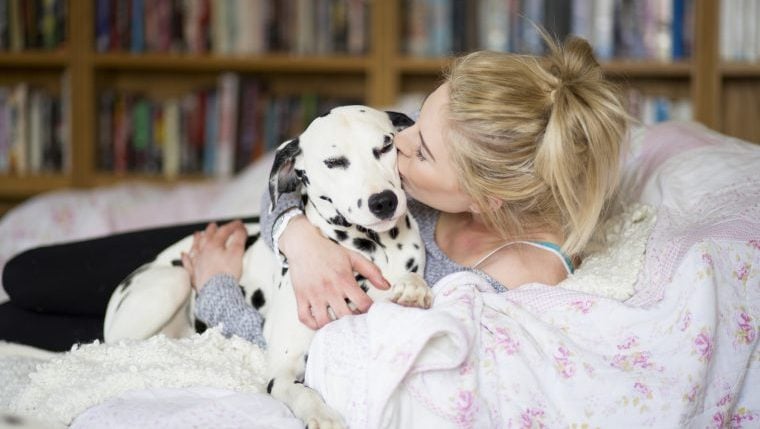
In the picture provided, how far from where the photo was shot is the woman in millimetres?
1553

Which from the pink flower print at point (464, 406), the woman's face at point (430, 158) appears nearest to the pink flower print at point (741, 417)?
the pink flower print at point (464, 406)

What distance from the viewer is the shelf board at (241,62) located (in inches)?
137

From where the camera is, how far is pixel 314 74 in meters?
3.80

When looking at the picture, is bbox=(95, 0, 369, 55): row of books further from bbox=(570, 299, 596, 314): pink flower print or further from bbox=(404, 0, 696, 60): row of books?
bbox=(570, 299, 596, 314): pink flower print

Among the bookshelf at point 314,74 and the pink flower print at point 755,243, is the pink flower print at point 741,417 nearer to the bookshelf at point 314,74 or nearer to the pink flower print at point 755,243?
the pink flower print at point 755,243

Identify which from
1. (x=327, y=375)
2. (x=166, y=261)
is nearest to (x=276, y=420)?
(x=327, y=375)

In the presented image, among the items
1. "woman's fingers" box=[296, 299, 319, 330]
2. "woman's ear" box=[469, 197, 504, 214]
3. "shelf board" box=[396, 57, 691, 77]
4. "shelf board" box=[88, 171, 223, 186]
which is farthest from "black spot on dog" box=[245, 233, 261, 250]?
"shelf board" box=[88, 171, 223, 186]

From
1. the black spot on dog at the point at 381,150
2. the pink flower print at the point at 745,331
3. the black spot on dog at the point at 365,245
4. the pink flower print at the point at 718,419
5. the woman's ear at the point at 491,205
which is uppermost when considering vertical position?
the black spot on dog at the point at 381,150

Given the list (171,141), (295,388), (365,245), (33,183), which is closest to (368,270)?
(365,245)

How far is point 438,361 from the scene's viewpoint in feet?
3.99

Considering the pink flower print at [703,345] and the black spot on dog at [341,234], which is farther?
the black spot on dog at [341,234]

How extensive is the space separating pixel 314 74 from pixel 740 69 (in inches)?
68.9

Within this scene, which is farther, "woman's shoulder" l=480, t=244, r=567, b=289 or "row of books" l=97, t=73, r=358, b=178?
"row of books" l=97, t=73, r=358, b=178

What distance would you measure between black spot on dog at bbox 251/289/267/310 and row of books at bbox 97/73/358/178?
1826mm
